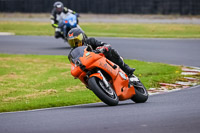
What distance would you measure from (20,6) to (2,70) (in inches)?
992

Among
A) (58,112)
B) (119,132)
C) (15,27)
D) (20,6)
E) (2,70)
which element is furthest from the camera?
(20,6)

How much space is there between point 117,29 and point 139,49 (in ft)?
39.7

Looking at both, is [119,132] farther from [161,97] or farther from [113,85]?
[161,97]

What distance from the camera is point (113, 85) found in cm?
775

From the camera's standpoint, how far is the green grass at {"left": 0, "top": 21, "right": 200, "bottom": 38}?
91.8 ft

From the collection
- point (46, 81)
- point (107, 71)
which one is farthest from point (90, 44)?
point (46, 81)

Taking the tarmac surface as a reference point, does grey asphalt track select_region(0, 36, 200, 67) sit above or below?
above

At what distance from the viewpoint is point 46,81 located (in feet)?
38.6

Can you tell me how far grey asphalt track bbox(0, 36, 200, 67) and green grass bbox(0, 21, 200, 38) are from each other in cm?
440

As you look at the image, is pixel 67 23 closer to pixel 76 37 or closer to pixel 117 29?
pixel 117 29

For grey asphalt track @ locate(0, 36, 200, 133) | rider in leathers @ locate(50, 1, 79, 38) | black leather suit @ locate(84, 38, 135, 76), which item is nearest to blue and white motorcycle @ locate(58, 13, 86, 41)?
rider in leathers @ locate(50, 1, 79, 38)

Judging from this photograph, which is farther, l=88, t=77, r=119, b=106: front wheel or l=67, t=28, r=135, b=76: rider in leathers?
l=67, t=28, r=135, b=76: rider in leathers

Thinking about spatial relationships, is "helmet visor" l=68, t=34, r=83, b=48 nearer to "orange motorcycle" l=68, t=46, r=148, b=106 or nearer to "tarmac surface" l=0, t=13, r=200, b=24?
"orange motorcycle" l=68, t=46, r=148, b=106

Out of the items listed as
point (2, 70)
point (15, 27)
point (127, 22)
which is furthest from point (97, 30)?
point (2, 70)
